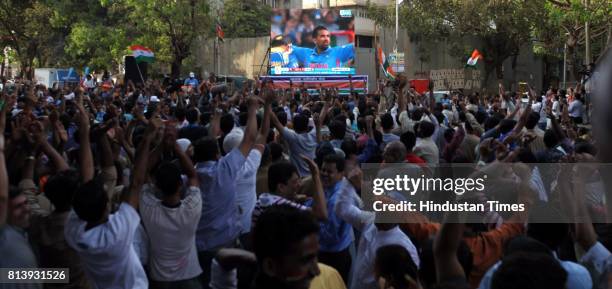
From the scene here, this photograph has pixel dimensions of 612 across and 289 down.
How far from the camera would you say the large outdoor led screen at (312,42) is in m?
32.8

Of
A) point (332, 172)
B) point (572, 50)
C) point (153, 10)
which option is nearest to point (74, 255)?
point (332, 172)

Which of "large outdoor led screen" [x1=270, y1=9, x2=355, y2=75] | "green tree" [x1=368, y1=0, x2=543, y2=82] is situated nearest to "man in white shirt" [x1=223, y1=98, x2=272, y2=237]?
"large outdoor led screen" [x1=270, y1=9, x2=355, y2=75]

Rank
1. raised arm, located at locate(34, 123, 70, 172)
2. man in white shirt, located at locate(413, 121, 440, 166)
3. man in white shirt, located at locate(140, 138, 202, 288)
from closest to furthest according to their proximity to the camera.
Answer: man in white shirt, located at locate(140, 138, 202, 288)
raised arm, located at locate(34, 123, 70, 172)
man in white shirt, located at locate(413, 121, 440, 166)

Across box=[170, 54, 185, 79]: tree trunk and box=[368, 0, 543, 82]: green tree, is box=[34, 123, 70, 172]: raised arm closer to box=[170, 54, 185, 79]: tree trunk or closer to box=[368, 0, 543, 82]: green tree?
box=[170, 54, 185, 79]: tree trunk

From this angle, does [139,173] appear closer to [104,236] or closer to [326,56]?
[104,236]

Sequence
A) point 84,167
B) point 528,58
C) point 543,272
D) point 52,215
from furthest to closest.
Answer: point 528,58 < point 84,167 < point 52,215 < point 543,272

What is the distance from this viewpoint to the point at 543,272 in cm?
270

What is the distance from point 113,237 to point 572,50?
23256mm

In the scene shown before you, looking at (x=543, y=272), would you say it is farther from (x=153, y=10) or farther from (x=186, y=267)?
(x=153, y=10)

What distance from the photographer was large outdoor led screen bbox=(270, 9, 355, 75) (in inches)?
1293

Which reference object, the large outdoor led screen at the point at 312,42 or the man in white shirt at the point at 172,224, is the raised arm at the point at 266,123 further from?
the large outdoor led screen at the point at 312,42

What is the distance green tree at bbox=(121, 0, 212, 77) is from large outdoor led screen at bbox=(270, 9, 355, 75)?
3725 millimetres

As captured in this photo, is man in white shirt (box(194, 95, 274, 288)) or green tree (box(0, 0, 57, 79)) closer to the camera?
man in white shirt (box(194, 95, 274, 288))

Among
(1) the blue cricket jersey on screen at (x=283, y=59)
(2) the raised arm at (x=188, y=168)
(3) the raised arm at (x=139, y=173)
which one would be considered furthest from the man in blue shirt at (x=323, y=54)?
(3) the raised arm at (x=139, y=173)
